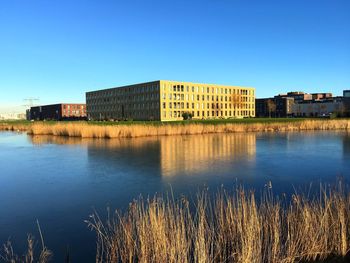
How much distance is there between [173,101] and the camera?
74.5 m

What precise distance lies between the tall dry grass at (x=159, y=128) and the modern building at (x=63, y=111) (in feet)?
245

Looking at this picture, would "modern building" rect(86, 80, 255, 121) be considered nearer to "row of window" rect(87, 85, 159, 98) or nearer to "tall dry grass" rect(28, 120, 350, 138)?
"row of window" rect(87, 85, 159, 98)

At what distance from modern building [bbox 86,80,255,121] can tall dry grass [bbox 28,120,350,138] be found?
39.2 meters

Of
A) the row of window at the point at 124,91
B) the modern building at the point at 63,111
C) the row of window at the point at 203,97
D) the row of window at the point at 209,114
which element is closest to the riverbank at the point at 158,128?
the row of window at the point at 209,114

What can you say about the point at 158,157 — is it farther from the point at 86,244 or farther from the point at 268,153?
the point at 86,244

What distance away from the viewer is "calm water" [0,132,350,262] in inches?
244

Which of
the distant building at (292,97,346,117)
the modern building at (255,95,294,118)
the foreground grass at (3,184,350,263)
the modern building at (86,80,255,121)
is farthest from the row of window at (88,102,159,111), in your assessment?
the foreground grass at (3,184,350,263)

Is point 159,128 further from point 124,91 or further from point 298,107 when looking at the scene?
point 298,107

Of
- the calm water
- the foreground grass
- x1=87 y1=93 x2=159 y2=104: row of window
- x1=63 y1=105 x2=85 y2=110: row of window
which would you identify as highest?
x1=87 y1=93 x2=159 y2=104: row of window

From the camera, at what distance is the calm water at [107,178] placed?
621 cm

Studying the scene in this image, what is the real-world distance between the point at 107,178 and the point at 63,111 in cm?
10168

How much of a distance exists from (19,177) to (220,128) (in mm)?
23047

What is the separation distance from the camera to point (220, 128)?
105ft

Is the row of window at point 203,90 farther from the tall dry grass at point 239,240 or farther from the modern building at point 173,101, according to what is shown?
the tall dry grass at point 239,240
